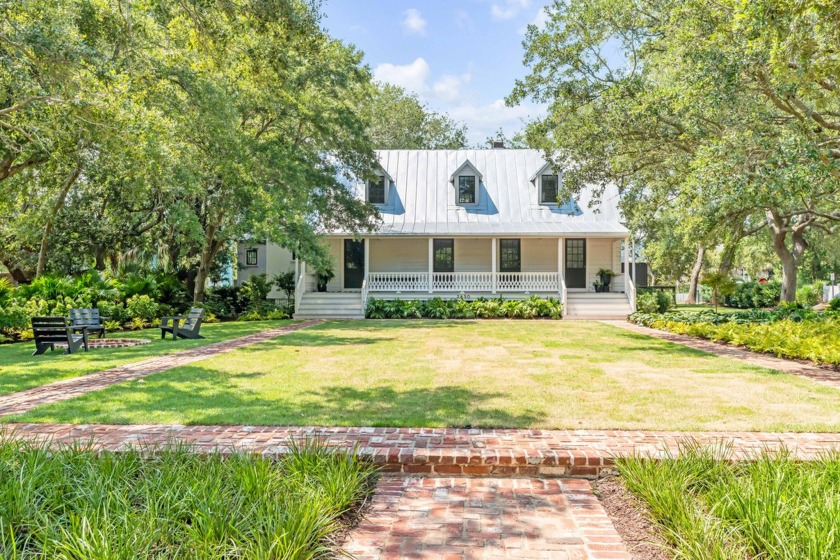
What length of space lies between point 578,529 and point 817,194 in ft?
43.4

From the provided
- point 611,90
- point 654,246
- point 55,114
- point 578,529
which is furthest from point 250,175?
point 654,246

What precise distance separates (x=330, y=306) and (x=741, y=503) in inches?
724

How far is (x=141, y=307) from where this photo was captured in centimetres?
1608

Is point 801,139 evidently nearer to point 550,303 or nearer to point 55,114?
point 550,303

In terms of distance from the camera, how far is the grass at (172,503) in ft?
8.92

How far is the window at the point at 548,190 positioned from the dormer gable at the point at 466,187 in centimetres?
286

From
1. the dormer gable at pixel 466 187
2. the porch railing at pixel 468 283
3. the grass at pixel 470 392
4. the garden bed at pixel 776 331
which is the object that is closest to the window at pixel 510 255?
the porch railing at pixel 468 283

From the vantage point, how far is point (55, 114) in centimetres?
1027

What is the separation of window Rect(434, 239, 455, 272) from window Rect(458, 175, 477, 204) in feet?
6.64

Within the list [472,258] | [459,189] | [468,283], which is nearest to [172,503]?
[468,283]

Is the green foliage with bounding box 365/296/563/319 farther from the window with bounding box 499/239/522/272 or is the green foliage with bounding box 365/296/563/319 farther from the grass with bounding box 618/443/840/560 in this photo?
the grass with bounding box 618/443/840/560

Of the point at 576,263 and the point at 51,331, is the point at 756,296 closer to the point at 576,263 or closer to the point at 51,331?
the point at 576,263

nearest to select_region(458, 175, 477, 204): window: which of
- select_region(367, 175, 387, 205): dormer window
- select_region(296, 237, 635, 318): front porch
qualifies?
select_region(296, 237, 635, 318): front porch

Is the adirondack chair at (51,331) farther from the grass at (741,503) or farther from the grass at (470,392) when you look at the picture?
the grass at (741,503)
